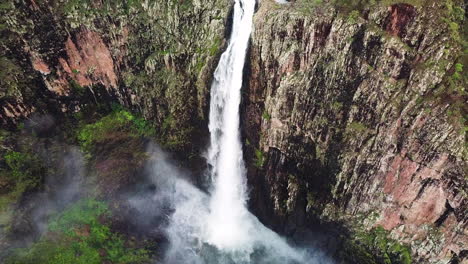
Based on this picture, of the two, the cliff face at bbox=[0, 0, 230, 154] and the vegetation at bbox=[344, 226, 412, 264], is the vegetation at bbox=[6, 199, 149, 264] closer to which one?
the cliff face at bbox=[0, 0, 230, 154]

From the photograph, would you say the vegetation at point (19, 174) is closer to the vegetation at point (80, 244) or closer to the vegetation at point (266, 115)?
the vegetation at point (80, 244)

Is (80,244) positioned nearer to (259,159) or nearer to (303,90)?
(259,159)

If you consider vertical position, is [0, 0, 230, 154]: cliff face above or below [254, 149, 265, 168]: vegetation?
above

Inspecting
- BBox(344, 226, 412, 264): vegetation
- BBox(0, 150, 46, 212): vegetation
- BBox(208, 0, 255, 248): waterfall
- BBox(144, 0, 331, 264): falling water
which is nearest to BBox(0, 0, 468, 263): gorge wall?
BBox(344, 226, 412, 264): vegetation

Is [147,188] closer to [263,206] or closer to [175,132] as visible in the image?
[175,132]

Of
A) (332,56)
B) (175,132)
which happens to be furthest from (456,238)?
(175,132)

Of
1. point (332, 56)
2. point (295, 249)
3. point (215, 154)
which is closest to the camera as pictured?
point (332, 56)
